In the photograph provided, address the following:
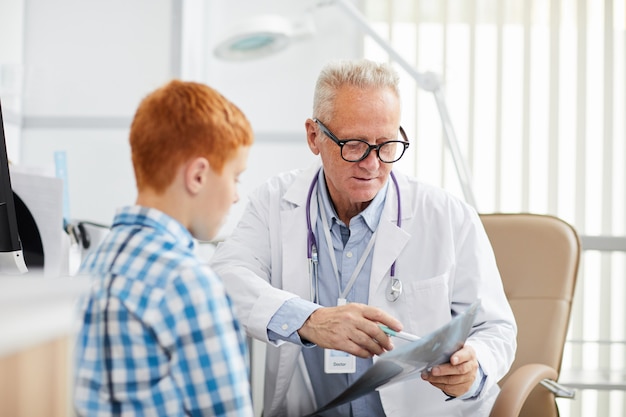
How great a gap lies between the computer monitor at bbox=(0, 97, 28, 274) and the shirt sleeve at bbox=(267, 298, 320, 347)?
0.44m

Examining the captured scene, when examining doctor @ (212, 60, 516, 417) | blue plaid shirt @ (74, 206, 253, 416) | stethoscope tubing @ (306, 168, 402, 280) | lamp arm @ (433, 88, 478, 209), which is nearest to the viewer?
blue plaid shirt @ (74, 206, 253, 416)

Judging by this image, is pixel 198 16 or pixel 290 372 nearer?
pixel 290 372

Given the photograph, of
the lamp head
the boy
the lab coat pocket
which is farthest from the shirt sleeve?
the lamp head

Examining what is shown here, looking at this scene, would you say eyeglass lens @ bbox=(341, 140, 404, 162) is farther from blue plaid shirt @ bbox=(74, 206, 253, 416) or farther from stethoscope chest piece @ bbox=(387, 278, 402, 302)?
blue plaid shirt @ bbox=(74, 206, 253, 416)

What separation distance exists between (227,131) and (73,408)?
0.34 meters

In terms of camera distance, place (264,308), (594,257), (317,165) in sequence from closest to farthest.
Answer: (264,308), (317,165), (594,257)

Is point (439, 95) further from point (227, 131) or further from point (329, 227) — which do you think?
point (227, 131)

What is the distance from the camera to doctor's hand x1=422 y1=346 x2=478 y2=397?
1.24 meters

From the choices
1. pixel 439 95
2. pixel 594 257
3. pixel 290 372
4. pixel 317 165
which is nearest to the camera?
pixel 290 372

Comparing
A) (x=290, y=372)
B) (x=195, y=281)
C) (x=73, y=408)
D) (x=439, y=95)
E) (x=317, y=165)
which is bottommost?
(x=290, y=372)

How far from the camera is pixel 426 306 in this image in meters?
1.53

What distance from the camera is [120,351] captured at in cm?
79

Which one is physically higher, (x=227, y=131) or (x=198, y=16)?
(x=198, y=16)

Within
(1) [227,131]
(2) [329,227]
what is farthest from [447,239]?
(1) [227,131]
